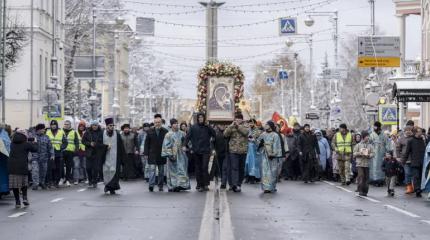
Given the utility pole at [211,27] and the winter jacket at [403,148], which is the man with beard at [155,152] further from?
the utility pole at [211,27]

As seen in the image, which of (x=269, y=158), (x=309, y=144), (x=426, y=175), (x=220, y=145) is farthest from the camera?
(x=309, y=144)

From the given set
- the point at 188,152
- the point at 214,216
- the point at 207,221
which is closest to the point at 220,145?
the point at 188,152

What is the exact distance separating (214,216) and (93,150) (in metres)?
11.7

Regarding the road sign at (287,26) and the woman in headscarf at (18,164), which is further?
the road sign at (287,26)

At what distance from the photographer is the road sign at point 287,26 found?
175 ft

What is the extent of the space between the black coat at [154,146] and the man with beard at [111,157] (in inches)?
27.7

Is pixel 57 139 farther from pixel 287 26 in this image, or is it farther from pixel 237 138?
pixel 287 26

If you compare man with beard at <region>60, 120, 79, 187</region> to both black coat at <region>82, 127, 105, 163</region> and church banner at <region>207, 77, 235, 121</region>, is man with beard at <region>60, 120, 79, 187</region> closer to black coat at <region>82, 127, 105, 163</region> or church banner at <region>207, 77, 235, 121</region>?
black coat at <region>82, 127, 105, 163</region>

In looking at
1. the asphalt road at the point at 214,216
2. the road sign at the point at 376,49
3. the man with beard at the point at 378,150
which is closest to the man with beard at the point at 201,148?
the asphalt road at the point at 214,216

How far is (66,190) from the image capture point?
28516 mm

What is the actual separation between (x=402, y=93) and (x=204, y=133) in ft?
25.0

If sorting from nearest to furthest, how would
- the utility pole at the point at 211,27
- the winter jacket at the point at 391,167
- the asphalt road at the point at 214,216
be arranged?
the asphalt road at the point at 214,216 < the winter jacket at the point at 391,167 < the utility pole at the point at 211,27

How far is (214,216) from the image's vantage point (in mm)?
18703

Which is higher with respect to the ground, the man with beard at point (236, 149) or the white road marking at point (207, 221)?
the man with beard at point (236, 149)
